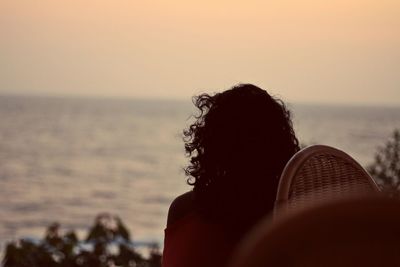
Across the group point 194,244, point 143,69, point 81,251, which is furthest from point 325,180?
point 143,69

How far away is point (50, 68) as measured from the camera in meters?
40.7

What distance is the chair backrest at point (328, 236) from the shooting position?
3.22 feet

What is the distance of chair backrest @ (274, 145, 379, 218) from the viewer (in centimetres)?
190

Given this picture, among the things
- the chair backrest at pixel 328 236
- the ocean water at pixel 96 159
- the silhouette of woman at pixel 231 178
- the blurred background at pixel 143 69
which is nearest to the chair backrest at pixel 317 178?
the silhouette of woman at pixel 231 178

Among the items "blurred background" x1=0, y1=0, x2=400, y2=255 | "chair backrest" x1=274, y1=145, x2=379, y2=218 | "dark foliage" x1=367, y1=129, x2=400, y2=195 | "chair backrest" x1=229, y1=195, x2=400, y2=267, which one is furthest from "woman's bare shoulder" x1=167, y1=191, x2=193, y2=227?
"blurred background" x1=0, y1=0, x2=400, y2=255

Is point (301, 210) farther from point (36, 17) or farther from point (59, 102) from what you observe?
point (59, 102)

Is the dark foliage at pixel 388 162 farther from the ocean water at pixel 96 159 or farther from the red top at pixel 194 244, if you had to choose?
the red top at pixel 194 244

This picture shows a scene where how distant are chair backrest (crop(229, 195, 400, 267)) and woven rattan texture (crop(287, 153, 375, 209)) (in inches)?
33.8

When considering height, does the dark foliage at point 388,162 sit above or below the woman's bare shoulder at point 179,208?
above

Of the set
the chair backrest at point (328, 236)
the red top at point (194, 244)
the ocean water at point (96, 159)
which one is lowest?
the chair backrest at point (328, 236)

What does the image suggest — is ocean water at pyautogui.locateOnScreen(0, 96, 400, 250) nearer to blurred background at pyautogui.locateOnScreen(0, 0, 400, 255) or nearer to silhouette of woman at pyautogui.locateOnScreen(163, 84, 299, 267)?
blurred background at pyautogui.locateOnScreen(0, 0, 400, 255)

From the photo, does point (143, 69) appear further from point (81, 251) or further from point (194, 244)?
point (194, 244)

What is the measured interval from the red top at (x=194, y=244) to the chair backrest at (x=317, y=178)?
25cm

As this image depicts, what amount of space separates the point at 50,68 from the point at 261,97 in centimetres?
3920
